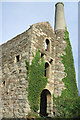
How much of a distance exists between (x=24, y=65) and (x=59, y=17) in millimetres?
8217

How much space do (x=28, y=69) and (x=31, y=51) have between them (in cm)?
161

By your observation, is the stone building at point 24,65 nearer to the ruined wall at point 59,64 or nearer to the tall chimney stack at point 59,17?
the ruined wall at point 59,64

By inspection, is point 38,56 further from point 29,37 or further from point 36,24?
point 36,24

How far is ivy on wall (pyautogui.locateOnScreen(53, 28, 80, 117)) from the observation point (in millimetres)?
12709

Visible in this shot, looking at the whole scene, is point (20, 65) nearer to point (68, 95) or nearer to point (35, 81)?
point (35, 81)

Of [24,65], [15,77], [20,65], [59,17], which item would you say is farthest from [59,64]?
[59,17]

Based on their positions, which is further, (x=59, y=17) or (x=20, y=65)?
(x=59, y=17)

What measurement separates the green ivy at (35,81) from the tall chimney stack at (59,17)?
5665 mm

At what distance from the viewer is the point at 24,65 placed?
13891mm

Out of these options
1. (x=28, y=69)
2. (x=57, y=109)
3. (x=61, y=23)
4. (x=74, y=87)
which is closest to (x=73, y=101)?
(x=57, y=109)

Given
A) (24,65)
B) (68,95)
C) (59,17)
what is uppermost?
(59,17)

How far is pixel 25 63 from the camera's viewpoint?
13.8 metres

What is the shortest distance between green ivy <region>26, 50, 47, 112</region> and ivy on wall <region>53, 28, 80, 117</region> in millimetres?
2185

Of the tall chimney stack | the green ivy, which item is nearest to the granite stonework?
the green ivy
